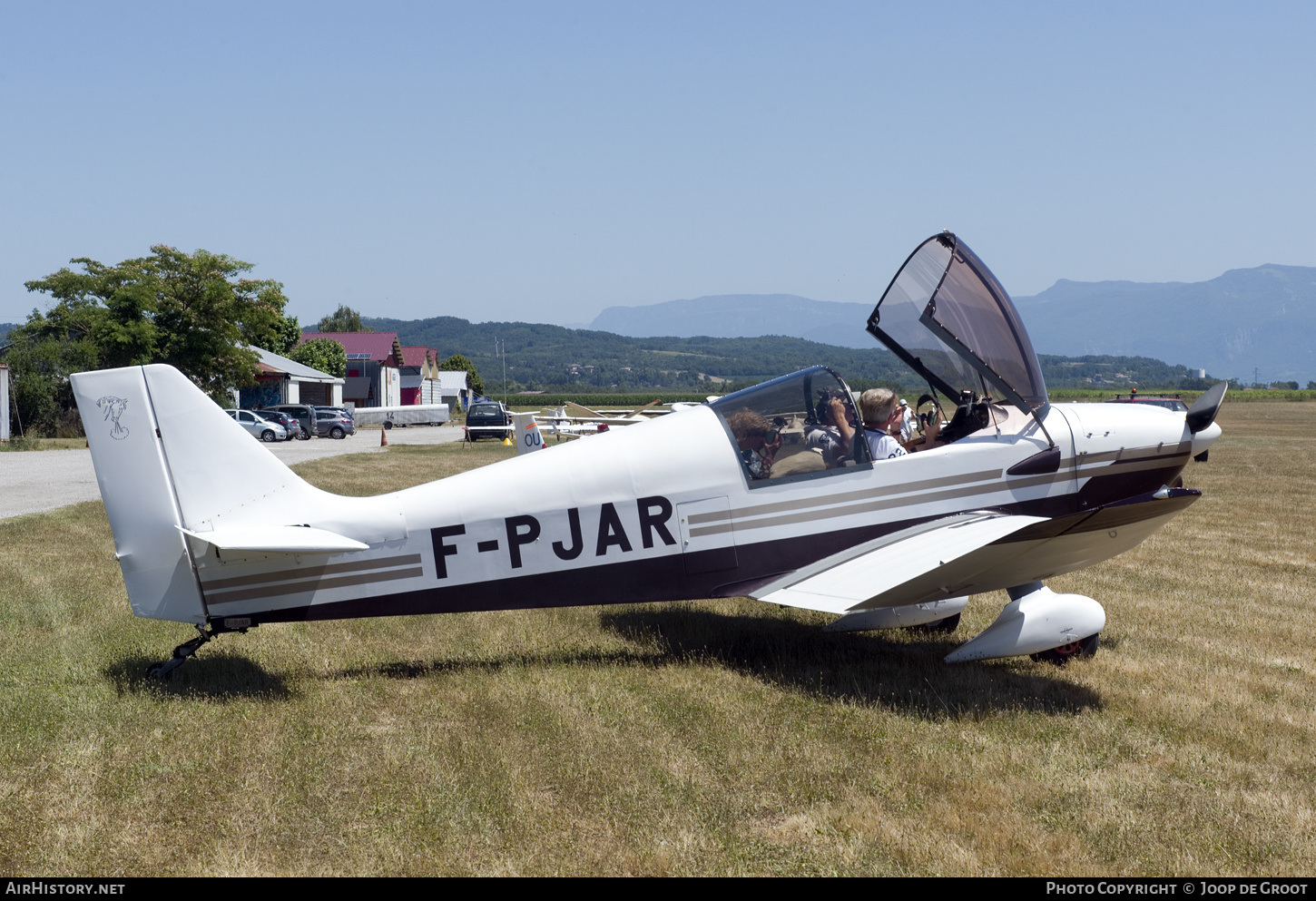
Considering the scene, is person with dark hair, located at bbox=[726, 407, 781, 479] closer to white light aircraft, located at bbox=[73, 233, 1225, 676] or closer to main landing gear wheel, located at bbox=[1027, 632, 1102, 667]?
white light aircraft, located at bbox=[73, 233, 1225, 676]

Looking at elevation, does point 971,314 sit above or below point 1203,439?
above

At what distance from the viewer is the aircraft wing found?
5.36 meters

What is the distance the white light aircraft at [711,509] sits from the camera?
5395 mm

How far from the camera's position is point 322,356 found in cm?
7312

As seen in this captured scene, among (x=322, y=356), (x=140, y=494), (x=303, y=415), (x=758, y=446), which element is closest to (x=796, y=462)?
(x=758, y=446)

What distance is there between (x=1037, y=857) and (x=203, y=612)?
175 inches

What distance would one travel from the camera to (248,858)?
12.3 ft

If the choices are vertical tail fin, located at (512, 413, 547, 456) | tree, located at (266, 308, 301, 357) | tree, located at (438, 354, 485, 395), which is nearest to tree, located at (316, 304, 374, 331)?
tree, located at (438, 354, 485, 395)

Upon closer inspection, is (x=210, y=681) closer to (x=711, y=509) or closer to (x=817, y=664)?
(x=711, y=509)

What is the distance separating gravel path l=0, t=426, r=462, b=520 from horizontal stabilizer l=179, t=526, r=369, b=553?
96 centimetres

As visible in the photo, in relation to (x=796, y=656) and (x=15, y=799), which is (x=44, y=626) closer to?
(x=15, y=799)

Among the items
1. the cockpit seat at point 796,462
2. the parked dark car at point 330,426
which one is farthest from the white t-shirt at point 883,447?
the parked dark car at point 330,426

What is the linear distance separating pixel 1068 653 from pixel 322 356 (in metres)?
72.9
